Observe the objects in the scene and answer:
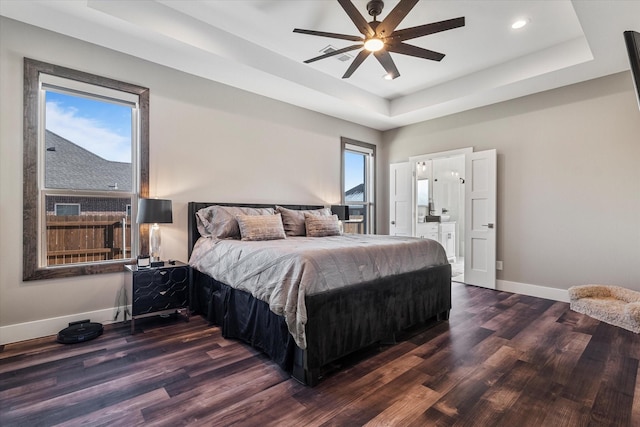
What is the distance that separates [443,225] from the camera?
6.95 metres

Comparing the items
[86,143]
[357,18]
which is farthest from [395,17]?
[86,143]

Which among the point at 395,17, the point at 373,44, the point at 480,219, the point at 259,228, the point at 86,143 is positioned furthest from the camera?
the point at 480,219

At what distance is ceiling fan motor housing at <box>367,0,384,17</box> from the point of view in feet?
8.84

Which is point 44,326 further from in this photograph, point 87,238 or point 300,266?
point 300,266

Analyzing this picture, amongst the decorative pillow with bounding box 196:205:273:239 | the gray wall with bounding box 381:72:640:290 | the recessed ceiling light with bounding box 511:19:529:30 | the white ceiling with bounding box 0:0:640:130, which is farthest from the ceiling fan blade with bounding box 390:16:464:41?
the gray wall with bounding box 381:72:640:290

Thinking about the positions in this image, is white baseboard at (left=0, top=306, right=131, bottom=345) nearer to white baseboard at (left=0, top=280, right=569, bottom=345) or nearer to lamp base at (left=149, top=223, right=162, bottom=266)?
white baseboard at (left=0, top=280, right=569, bottom=345)

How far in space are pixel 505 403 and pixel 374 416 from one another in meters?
0.82

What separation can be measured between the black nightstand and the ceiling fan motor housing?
121 inches

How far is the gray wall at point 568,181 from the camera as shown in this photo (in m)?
3.60

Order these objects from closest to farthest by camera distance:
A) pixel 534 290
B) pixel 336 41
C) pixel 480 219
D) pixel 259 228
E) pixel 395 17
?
pixel 395 17 < pixel 259 228 < pixel 336 41 < pixel 534 290 < pixel 480 219

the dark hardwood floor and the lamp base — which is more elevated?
the lamp base

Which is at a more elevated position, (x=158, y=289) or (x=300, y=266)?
(x=300, y=266)

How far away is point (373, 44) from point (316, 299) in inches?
87.1

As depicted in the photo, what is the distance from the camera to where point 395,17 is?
2330mm
